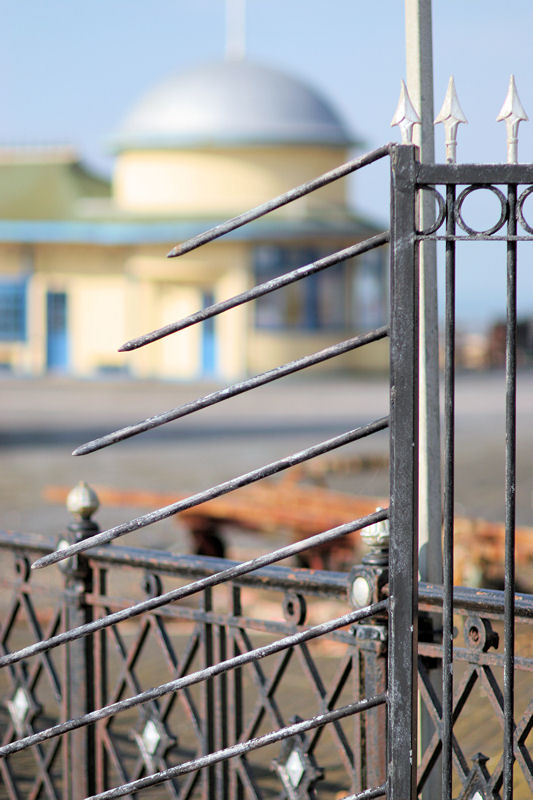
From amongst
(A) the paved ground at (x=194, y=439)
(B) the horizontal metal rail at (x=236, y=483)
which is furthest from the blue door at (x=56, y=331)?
(B) the horizontal metal rail at (x=236, y=483)

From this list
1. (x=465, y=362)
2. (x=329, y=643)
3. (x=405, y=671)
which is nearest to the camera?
(x=405, y=671)

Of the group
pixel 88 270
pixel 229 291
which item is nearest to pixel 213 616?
pixel 229 291

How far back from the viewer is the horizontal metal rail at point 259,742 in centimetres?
221

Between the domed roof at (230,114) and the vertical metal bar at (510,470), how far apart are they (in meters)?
29.0

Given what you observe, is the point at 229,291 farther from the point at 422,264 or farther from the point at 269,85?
the point at 422,264

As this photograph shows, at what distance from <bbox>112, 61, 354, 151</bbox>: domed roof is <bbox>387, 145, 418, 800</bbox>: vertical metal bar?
28.9m

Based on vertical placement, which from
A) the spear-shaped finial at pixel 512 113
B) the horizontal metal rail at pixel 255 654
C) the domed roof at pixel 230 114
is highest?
the domed roof at pixel 230 114

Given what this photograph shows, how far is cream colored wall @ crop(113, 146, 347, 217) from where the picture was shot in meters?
30.7

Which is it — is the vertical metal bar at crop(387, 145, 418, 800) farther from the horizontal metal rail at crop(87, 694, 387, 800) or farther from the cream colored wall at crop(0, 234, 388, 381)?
the cream colored wall at crop(0, 234, 388, 381)

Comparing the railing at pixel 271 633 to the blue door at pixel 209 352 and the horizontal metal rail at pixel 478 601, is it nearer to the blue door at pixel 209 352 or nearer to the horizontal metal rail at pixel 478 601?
the horizontal metal rail at pixel 478 601

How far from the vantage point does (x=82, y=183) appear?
115ft

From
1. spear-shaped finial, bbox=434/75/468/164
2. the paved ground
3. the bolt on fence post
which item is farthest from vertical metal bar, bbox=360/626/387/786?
the paved ground

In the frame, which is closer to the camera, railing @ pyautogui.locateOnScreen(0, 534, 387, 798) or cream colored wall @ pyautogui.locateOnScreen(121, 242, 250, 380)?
railing @ pyautogui.locateOnScreen(0, 534, 387, 798)

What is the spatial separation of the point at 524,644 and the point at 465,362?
3197cm
